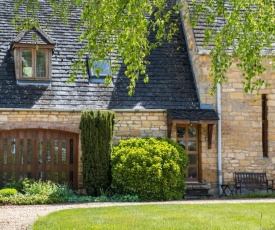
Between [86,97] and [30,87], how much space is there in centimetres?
174

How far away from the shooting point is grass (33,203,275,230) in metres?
9.35

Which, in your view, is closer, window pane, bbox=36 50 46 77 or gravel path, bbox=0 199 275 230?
gravel path, bbox=0 199 275 230

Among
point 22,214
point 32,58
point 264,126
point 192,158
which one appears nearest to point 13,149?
point 32,58

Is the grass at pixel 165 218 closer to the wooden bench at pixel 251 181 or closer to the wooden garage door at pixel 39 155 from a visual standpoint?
the wooden bench at pixel 251 181

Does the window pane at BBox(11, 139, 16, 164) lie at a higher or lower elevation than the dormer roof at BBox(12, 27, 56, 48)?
lower

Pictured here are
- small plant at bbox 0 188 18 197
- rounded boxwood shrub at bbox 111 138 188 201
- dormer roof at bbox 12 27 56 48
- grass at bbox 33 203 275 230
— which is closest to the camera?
grass at bbox 33 203 275 230

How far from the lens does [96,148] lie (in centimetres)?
1578

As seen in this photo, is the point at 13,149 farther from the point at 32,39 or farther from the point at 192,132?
the point at 192,132

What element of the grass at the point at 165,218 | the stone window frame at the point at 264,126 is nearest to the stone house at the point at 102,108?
the stone window frame at the point at 264,126

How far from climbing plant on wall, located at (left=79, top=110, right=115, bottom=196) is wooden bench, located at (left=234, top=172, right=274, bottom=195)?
4032mm

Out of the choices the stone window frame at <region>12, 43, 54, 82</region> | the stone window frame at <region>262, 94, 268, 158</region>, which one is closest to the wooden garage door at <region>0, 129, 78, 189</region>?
the stone window frame at <region>12, 43, 54, 82</region>

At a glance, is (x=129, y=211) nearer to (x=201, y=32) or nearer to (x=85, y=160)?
(x=85, y=160)

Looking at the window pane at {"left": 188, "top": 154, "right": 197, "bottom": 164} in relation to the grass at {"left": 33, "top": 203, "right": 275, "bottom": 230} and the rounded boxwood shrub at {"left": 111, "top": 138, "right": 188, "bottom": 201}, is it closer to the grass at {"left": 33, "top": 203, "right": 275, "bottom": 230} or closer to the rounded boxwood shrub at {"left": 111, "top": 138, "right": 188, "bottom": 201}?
the rounded boxwood shrub at {"left": 111, "top": 138, "right": 188, "bottom": 201}

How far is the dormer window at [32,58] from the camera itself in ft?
56.8
